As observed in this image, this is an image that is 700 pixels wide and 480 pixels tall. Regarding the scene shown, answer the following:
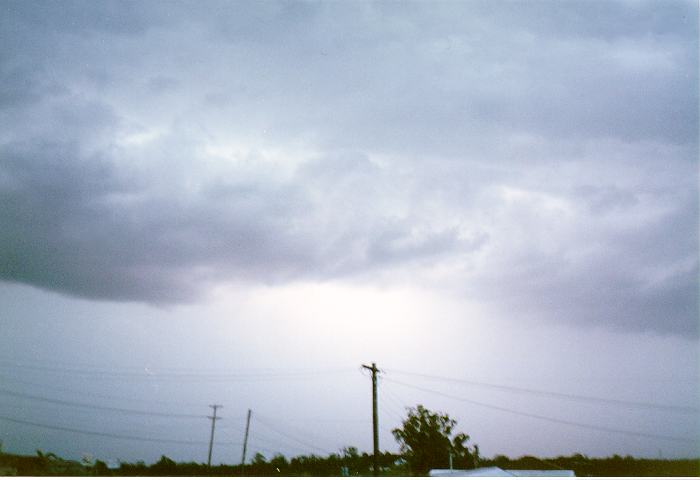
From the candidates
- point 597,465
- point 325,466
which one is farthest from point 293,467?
point 597,465

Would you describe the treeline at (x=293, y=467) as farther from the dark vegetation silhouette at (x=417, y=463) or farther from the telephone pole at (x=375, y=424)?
the telephone pole at (x=375, y=424)

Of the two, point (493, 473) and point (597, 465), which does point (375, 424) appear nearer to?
point (493, 473)

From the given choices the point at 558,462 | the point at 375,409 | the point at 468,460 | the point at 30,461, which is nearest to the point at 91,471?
the point at 30,461

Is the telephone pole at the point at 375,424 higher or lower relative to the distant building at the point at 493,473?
higher

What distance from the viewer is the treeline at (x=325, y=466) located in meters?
27.2

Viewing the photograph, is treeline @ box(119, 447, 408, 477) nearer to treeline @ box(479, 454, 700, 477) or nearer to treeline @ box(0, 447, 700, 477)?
treeline @ box(0, 447, 700, 477)

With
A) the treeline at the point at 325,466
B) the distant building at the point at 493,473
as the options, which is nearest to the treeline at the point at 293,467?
the treeline at the point at 325,466

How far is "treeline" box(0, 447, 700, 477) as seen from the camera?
89.3ft

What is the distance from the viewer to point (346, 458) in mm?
63188

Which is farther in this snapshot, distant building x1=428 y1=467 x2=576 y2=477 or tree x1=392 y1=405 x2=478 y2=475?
tree x1=392 y1=405 x2=478 y2=475

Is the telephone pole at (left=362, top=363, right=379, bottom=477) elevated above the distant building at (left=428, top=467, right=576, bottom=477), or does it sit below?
above

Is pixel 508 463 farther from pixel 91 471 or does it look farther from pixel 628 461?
pixel 91 471

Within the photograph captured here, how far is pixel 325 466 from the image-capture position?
202ft

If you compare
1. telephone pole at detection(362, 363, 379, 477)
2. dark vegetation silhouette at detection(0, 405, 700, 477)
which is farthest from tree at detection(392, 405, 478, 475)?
telephone pole at detection(362, 363, 379, 477)
